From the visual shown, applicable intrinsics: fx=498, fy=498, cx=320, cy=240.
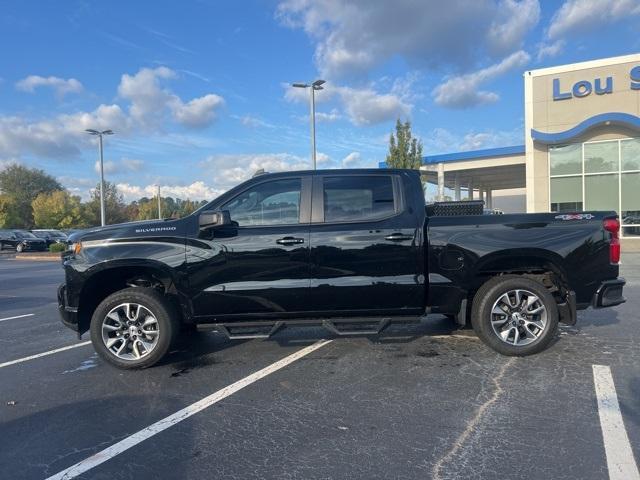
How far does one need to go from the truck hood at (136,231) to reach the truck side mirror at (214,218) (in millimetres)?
306

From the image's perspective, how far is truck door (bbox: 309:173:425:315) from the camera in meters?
5.04

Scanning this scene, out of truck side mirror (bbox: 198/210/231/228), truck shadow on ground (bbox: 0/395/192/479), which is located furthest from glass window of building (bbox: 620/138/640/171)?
truck shadow on ground (bbox: 0/395/192/479)

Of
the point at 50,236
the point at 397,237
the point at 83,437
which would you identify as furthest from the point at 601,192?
the point at 50,236

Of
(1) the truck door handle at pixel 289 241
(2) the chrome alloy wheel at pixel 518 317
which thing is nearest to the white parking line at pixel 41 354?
(1) the truck door handle at pixel 289 241

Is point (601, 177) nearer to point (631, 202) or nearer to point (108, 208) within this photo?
point (631, 202)

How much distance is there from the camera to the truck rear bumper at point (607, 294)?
5.17 meters

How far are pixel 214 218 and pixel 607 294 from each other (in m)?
4.11

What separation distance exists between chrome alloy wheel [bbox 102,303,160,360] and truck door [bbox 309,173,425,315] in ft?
5.48

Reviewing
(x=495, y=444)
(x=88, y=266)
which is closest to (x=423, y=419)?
(x=495, y=444)

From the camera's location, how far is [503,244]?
512cm

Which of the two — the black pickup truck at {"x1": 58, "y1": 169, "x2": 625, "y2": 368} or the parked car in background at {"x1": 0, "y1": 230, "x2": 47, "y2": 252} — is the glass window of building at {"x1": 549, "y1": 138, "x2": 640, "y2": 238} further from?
the parked car in background at {"x1": 0, "y1": 230, "x2": 47, "y2": 252}

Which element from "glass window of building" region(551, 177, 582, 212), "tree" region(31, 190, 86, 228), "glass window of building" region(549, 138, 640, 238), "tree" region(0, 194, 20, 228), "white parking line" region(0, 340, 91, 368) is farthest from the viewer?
"tree" region(31, 190, 86, 228)

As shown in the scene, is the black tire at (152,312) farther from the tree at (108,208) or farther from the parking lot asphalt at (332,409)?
the tree at (108,208)

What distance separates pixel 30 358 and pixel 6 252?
105 ft
